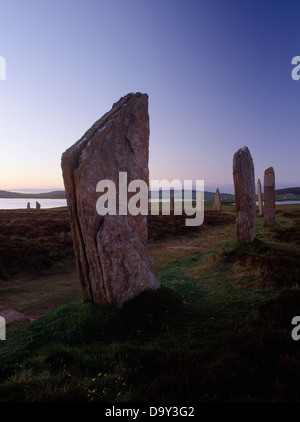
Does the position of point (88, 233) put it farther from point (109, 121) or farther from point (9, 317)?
point (9, 317)

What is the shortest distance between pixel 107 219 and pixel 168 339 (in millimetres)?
2710

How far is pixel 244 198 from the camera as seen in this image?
38.2 ft

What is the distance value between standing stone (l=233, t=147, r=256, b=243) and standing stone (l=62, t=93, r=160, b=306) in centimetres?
656

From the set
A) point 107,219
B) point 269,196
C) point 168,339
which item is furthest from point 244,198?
point 269,196

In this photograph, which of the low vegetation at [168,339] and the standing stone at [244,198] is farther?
the standing stone at [244,198]

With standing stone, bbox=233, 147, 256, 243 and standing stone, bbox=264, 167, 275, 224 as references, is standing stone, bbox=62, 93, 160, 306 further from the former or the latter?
standing stone, bbox=264, 167, 275, 224

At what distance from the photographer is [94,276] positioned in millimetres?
5863

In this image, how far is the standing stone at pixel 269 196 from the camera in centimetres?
1917

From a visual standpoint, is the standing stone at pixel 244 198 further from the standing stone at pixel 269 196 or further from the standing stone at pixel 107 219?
the standing stone at pixel 269 196

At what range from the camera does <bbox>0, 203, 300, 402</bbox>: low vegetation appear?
9.87 feet

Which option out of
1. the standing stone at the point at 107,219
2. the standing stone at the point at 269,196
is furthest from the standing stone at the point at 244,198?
the standing stone at the point at 269,196

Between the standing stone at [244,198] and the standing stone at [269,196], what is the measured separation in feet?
27.7

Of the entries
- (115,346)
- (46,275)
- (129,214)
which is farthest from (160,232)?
(115,346)

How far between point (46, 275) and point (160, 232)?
31.4ft
